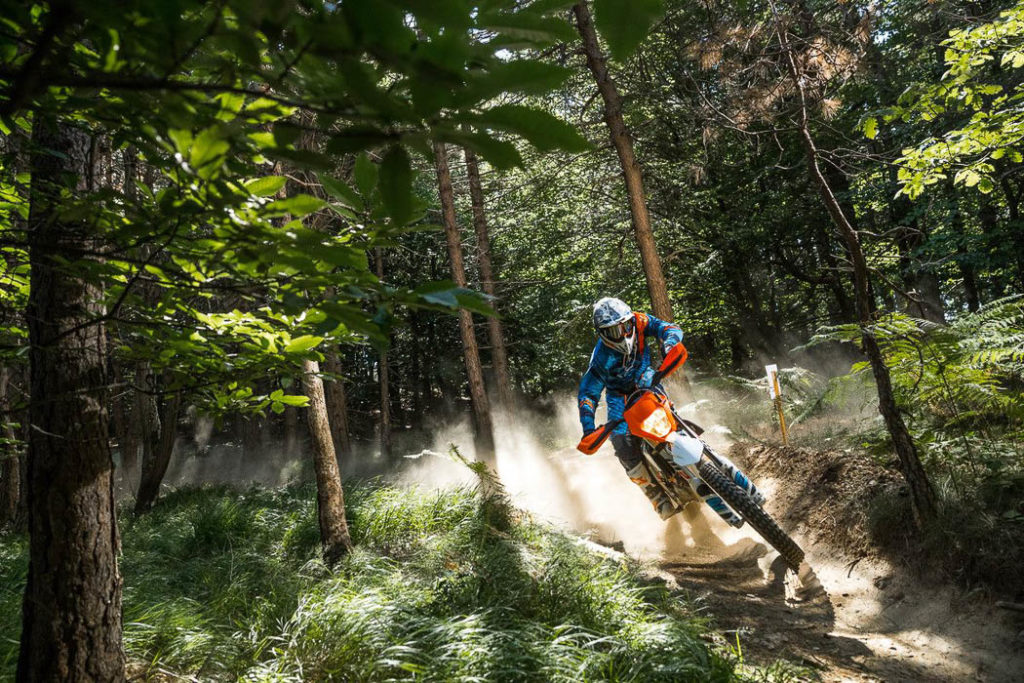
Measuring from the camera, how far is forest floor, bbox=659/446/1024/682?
12.8 ft

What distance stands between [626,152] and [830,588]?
7.42m

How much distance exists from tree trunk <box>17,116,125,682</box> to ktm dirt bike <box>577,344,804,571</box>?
3.73 m

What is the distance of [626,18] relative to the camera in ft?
2.86

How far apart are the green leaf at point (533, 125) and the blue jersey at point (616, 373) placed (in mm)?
5355

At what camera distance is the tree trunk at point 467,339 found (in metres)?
13.4

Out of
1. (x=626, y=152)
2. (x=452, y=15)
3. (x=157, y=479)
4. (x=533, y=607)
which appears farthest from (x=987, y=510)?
(x=157, y=479)

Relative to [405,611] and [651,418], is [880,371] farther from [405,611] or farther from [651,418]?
[405,611]

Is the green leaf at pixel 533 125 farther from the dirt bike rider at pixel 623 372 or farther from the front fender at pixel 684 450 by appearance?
the dirt bike rider at pixel 623 372

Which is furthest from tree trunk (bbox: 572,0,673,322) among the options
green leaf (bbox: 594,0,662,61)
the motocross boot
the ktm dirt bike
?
green leaf (bbox: 594,0,662,61)

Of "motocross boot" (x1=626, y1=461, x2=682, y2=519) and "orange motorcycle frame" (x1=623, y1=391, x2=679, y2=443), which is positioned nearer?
"orange motorcycle frame" (x1=623, y1=391, x2=679, y2=443)

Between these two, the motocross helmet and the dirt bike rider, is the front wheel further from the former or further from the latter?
the motocross helmet

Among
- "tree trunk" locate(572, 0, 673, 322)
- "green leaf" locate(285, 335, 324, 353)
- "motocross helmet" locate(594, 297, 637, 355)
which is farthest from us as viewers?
"tree trunk" locate(572, 0, 673, 322)

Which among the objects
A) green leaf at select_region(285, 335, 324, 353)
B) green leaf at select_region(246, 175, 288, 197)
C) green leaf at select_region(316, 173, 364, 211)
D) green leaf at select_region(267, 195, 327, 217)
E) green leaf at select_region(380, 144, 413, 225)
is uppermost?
green leaf at select_region(246, 175, 288, 197)

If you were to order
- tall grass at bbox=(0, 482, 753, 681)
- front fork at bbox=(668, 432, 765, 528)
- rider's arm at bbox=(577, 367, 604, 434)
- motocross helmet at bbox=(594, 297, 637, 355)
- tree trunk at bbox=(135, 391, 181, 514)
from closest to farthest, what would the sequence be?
1. tall grass at bbox=(0, 482, 753, 681)
2. front fork at bbox=(668, 432, 765, 528)
3. motocross helmet at bbox=(594, 297, 637, 355)
4. rider's arm at bbox=(577, 367, 604, 434)
5. tree trunk at bbox=(135, 391, 181, 514)
